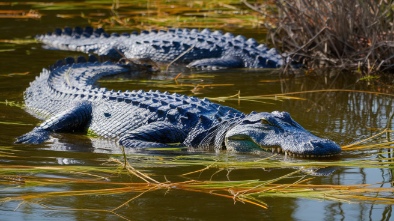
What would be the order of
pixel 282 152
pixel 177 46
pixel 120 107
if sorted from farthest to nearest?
pixel 177 46, pixel 120 107, pixel 282 152

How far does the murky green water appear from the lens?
448 cm

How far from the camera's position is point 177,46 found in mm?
11430

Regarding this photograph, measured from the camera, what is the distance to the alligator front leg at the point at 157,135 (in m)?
6.47

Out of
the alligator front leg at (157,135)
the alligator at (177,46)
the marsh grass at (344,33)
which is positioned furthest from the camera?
the alligator at (177,46)

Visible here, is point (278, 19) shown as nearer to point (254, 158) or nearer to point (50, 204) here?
point (254, 158)

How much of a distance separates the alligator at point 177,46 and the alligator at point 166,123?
3142 mm

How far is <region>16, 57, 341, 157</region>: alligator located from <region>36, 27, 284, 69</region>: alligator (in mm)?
3142

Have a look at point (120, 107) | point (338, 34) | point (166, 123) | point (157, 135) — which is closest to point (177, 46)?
point (338, 34)

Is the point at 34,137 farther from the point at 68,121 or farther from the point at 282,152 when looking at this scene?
the point at 282,152

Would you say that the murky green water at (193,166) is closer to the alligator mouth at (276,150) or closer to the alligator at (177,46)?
the alligator mouth at (276,150)

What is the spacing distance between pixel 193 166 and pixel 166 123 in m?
1.14

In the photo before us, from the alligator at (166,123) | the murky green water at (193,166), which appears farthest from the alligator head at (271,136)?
the murky green water at (193,166)

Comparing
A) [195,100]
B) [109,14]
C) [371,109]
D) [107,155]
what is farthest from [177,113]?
[109,14]

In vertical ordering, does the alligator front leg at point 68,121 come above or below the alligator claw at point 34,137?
above
